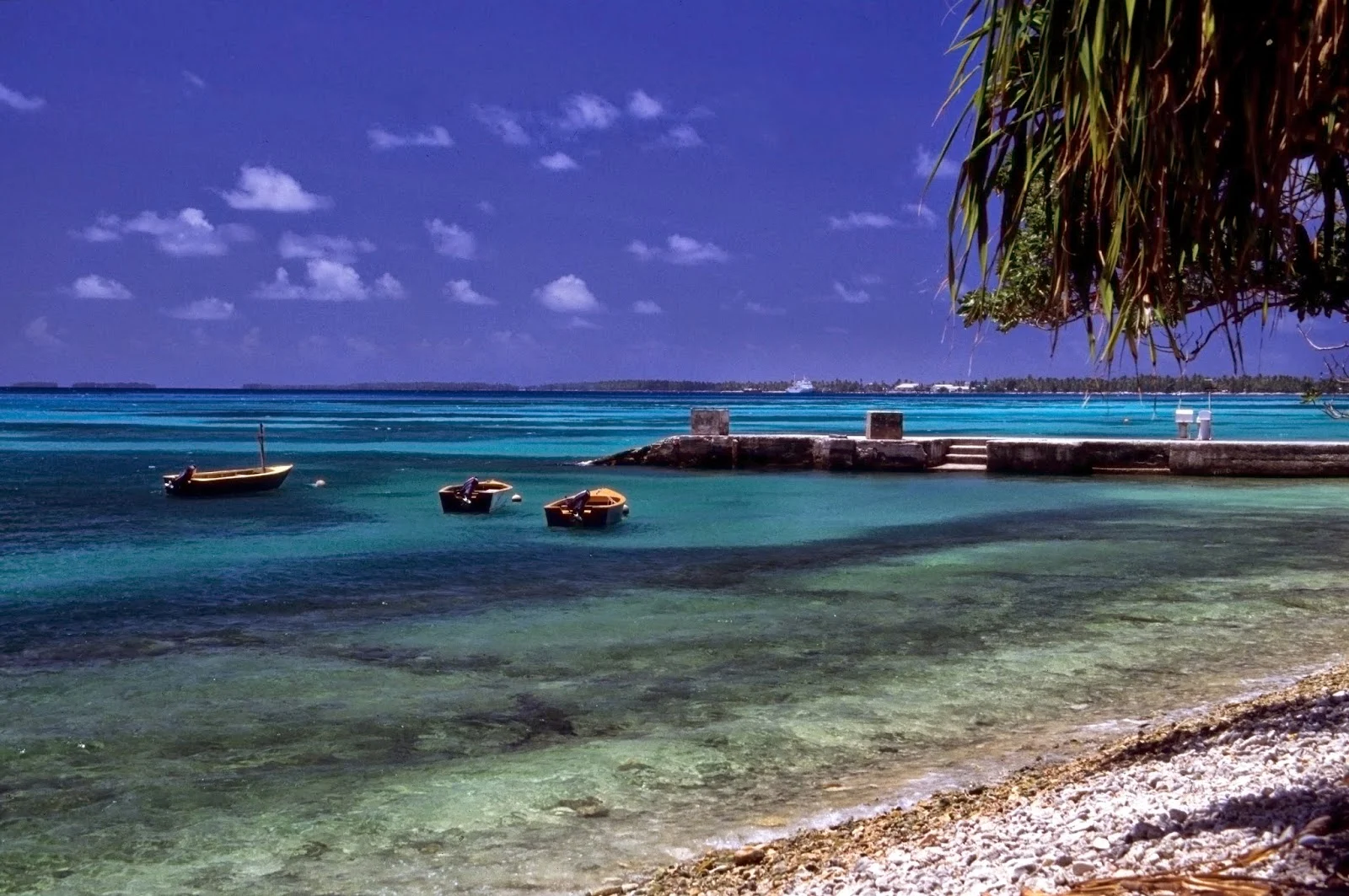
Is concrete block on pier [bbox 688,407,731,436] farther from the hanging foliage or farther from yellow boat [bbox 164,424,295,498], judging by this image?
the hanging foliage

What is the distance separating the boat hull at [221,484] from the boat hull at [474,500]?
7029mm

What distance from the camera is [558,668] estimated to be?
372 inches

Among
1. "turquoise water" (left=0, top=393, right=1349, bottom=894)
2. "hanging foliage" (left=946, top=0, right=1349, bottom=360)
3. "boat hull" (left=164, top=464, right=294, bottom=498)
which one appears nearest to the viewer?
"hanging foliage" (left=946, top=0, right=1349, bottom=360)

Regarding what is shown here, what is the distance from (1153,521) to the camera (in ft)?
64.1

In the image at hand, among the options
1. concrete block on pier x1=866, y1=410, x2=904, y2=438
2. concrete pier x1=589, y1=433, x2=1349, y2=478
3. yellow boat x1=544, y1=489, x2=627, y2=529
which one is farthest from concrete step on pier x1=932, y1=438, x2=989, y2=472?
yellow boat x1=544, y1=489, x2=627, y2=529

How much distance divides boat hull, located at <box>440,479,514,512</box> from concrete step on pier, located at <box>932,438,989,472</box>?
43.3 ft

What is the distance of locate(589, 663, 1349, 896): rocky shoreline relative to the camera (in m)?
3.32

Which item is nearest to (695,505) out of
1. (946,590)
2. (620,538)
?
(620,538)

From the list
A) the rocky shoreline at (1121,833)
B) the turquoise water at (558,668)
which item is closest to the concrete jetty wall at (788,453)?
the turquoise water at (558,668)

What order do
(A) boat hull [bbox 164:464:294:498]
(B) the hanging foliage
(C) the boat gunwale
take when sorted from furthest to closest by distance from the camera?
(C) the boat gunwale < (A) boat hull [bbox 164:464:294:498] < (B) the hanging foliage

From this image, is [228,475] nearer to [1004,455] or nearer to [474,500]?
[474,500]

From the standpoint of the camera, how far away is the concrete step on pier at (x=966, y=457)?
30.3 metres

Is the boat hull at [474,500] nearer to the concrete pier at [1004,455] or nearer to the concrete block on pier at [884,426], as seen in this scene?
the concrete pier at [1004,455]

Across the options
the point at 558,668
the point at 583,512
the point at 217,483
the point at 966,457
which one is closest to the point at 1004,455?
the point at 966,457
